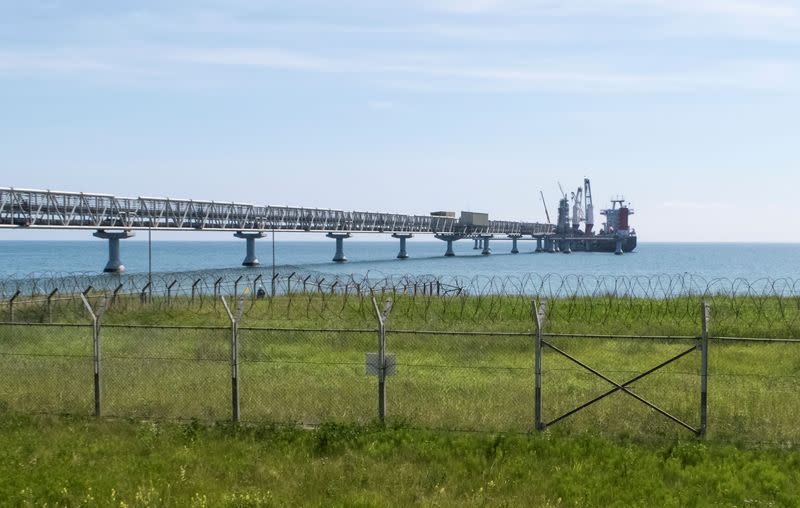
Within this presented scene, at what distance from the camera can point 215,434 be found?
47.8ft

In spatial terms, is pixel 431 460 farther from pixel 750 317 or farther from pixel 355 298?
pixel 355 298

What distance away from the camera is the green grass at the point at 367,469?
1116 centimetres

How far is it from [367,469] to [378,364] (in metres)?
2.99

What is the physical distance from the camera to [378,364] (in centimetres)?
1518

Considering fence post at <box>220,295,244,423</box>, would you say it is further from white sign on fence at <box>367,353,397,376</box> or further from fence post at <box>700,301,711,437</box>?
fence post at <box>700,301,711,437</box>

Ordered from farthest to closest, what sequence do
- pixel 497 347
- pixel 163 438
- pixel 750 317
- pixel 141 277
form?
pixel 141 277, pixel 750 317, pixel 497 347, pixel 163 438

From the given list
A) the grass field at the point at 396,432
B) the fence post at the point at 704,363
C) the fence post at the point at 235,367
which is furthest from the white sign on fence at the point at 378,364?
the fence post at the point at 704,363

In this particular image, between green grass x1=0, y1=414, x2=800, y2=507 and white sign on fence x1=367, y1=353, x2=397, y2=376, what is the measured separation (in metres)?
1.13

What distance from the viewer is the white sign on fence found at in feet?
49.7

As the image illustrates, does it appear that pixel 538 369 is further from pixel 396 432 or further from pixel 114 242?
pixel 114 242

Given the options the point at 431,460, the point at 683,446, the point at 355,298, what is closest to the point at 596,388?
the point at 683,446

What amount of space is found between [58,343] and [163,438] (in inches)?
611

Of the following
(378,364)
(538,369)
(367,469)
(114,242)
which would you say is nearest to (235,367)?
(378,364)

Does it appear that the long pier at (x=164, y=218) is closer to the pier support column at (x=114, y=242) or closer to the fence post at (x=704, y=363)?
the pier support column at (x=114, y=242)
